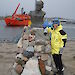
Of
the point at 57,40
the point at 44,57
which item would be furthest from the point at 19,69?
the point at 57,40

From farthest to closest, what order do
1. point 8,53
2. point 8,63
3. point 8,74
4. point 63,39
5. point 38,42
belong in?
point 8,53
point 8,63
point 8,74
point 38,42
point 63,39

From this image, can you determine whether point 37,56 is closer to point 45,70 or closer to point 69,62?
point 45,70

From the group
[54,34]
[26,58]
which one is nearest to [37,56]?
[26,58]

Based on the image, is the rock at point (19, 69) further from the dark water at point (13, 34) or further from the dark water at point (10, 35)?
the dark water at point (10, 35)

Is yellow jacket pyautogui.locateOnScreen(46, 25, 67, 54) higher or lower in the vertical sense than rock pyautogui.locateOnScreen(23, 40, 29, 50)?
higher

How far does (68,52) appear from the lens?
11.3 m

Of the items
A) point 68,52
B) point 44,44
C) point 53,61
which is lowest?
point 68,52

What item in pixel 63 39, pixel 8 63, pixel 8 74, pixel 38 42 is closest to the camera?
pixel 63 39

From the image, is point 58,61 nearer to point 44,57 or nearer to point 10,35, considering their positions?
point 44,57

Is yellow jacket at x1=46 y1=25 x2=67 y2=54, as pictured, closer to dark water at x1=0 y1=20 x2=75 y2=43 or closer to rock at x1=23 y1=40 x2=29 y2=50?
rock at x1=23 y1=40 x2=29 y2=50

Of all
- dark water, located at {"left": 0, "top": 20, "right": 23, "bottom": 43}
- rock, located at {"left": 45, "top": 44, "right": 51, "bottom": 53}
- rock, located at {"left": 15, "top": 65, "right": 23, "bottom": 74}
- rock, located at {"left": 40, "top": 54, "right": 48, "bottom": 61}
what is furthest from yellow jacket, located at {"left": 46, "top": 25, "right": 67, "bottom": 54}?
dark water, located at {"left": 0, "top": 20, "right": 23, "bottom": 43}

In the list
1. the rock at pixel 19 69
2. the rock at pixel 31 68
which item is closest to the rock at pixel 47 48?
the rock at pixel 31 68

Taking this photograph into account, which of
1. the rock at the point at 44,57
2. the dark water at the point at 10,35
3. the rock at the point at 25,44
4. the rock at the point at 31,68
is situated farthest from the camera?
the dark water at the point at 10,35

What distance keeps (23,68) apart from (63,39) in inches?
53.3
